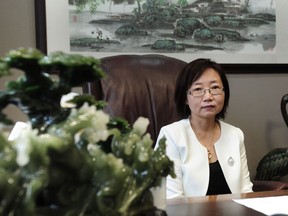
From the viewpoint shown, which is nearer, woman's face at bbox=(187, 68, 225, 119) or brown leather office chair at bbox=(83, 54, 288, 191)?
woman's face at bbox=(187, 68, 225, 119)

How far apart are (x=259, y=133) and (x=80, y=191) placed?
6.82 ft

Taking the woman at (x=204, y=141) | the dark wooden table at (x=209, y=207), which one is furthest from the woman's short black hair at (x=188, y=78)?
the dark wooden table at (x=209, y=207)

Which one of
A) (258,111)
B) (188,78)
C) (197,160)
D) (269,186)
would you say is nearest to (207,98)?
(188,78)

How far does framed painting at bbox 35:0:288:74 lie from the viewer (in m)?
2.04

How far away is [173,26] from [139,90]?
0.55m

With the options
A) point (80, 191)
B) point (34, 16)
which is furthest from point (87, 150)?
point (34, 16)

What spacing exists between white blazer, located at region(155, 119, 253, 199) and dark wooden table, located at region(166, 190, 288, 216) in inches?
16.7

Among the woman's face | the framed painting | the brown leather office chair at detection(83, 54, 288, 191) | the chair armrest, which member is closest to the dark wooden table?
the chair armrest

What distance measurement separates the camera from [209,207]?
3.18 ft

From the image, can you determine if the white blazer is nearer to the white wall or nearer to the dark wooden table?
the dark wooden table

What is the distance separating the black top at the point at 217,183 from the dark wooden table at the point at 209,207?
0.46m

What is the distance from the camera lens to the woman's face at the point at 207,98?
65.7 inches

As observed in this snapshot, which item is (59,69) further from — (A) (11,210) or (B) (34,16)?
(B) (34,16)

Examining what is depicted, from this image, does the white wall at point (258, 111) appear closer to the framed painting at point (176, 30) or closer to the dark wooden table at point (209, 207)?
the framed painting at point (176, 30)
